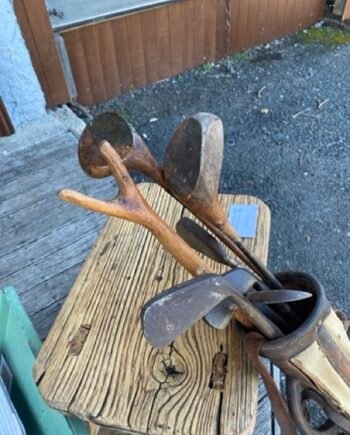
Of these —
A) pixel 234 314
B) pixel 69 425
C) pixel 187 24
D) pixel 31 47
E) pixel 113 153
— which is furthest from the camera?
pixel 187 24

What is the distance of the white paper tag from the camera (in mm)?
958

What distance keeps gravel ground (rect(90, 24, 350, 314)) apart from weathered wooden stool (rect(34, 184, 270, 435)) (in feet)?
2.83

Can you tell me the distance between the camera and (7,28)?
1710 mm

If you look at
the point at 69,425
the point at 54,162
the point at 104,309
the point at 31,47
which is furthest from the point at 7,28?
the point at 69,425

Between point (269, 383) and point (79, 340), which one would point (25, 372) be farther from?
point (269, 383)

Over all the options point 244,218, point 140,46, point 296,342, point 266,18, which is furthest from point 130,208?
point 266,18

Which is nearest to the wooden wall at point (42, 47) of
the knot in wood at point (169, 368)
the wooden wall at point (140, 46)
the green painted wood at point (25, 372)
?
the wooden wall at point (140, 46)

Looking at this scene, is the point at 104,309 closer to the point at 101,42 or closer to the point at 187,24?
the point at 101,42

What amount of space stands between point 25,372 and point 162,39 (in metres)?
1.91

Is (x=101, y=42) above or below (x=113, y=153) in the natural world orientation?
below

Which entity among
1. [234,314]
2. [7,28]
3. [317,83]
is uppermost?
[234,314]

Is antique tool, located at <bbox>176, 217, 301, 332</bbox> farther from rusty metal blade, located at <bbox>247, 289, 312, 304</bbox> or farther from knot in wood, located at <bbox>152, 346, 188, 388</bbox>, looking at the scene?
knot in wood, located at <bbox>152, 346, 188, 388</bbox>

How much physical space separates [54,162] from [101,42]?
0.77 meters

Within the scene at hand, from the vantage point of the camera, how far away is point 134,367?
775 mm
